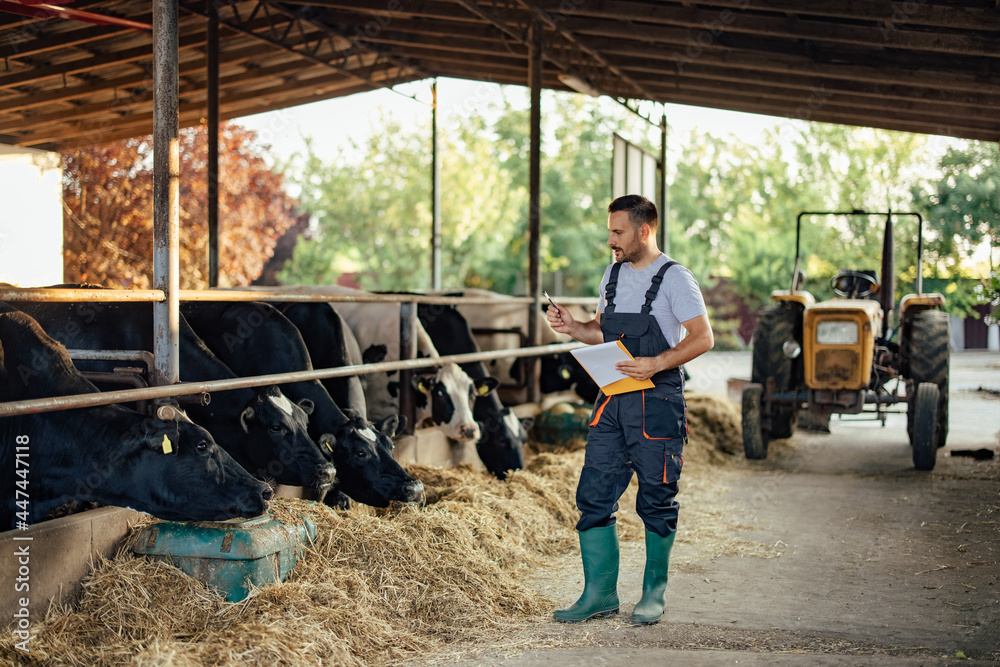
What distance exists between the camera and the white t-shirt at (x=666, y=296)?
363 cm

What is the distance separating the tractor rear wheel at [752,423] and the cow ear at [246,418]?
15.0 ft

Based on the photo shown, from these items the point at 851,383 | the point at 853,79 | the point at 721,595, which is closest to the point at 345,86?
the point at 853,79

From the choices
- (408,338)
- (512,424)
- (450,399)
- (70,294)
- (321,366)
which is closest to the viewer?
(70,294)

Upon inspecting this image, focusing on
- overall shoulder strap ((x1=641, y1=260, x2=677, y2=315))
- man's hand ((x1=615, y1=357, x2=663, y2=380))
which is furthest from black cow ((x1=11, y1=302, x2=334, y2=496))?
overall shoulder strap ((x1=641, y1=260, x2=677, y2=315))

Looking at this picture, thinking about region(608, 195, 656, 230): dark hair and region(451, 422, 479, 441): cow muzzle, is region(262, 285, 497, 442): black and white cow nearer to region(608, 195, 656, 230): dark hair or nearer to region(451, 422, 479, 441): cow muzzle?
region(451, 422, 479, 441): cow muzzle

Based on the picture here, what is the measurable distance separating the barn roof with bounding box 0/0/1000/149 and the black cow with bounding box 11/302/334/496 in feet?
10.3

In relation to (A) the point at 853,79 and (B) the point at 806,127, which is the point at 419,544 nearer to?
(A) the point at 853,79

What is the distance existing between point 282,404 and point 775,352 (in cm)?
476

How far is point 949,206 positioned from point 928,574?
17.7 metres

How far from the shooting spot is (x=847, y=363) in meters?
7.45

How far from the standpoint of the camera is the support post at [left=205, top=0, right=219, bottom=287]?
9336 mm

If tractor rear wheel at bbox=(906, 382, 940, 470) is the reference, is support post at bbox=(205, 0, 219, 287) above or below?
above

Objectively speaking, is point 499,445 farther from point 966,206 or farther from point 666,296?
point 966,206

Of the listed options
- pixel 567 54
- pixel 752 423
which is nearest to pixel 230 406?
pixel 752 423
